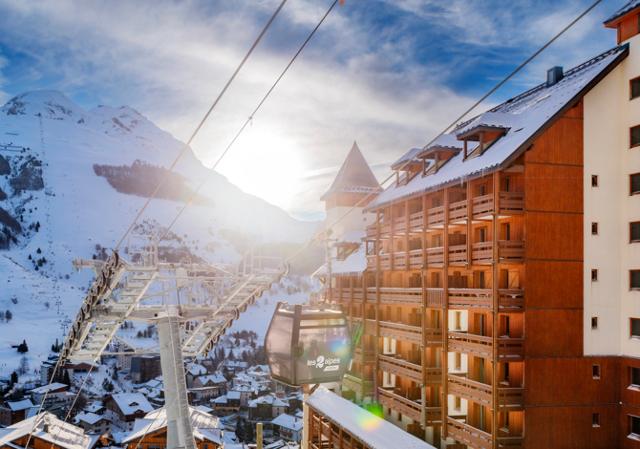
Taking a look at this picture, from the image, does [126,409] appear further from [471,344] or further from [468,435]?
[471,344]

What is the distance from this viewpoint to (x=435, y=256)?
2244cm

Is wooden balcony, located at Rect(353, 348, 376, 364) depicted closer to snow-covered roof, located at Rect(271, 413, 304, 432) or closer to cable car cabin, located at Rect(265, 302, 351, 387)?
cable car cabin, located at Rect(265, 302, 351, 387)

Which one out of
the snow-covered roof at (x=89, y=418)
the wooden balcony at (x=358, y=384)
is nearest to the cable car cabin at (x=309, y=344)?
the wooden balcony at (x=358, y=384)

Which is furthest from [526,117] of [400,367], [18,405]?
[18,405]

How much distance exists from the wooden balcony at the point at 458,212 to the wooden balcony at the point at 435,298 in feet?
9.45

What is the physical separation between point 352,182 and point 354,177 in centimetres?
53

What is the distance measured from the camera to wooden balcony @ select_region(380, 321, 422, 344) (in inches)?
901

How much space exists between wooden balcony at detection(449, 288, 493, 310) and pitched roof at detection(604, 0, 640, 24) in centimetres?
1046

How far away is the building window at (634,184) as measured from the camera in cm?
1830

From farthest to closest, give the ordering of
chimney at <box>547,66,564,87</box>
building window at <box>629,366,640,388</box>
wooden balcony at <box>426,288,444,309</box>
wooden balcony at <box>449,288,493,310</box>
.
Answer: chimney at <box>547,66,564,87</box> → wooden balcony at <box>426,288,444,309</box> → wooden balcony at <box>449,288,493,310</box> → building window at <box>629,366,640,388</box>

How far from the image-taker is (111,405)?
226 feet

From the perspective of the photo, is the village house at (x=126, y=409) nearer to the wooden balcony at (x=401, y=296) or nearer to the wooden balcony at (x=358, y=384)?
the wooden balcony at (x=358, y=384)

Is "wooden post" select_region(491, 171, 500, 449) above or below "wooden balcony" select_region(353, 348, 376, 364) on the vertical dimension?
above

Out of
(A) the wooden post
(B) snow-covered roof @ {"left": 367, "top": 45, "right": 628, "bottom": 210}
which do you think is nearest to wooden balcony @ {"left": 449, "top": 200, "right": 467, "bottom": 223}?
(B) snow-covered roof @ {"left": 367, "top": 45, "right": 628, "bottom": 210}
